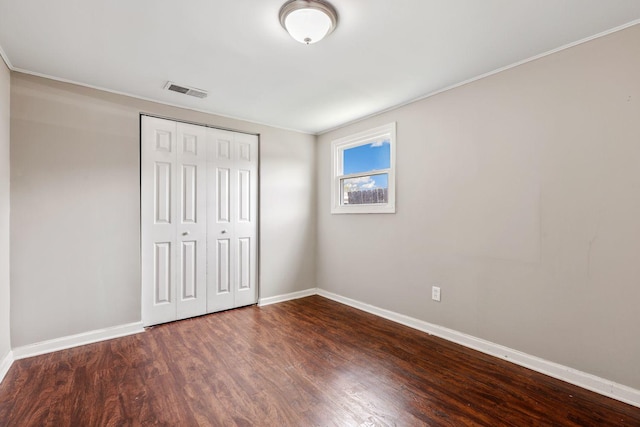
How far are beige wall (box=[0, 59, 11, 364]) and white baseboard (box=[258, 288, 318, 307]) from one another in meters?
2.24

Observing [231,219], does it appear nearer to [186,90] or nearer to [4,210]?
[186,90]

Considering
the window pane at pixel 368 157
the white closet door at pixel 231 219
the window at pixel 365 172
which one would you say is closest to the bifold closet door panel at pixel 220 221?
the white closet door at pixel 231 219

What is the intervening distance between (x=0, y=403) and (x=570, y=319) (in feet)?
12.2

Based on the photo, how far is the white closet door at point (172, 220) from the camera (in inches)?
120

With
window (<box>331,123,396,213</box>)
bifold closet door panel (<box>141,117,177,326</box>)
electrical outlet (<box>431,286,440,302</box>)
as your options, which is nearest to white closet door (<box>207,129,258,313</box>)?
bifold closet door panel (<box>141,117,177,326</box>)

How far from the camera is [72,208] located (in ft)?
8.68

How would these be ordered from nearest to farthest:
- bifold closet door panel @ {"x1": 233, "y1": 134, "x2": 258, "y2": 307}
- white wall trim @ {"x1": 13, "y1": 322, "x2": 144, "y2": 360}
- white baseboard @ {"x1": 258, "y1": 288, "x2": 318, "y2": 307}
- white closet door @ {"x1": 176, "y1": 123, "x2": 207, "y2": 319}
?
white wall trim @ {"x1": 13, "y1": 322, "x2": 144, "y2": 360} → white closet door @ {"x1": 176, "y1": 123, "x2": 207, "y2": 319} → bifold closet door panel @ {"x1": 233, "y1": 134, "x2": 258, "y2": 307} → white baseboard @ {"x1": 258, "y1": 288, "x2": 318, "y2": 307}

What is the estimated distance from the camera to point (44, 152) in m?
2.53

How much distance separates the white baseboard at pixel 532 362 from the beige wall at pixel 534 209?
0.05 metres

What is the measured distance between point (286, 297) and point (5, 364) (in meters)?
2.62

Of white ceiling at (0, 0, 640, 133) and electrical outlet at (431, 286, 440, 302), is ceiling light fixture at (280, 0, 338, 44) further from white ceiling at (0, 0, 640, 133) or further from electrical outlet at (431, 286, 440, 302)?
electrical outlet at (431, 286, 440, 302)

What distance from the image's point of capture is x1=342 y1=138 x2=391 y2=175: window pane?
3438 millimetres

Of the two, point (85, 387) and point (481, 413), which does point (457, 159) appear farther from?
point (85, 387)

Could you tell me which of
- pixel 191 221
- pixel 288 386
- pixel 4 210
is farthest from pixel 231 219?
pixel 288 386
